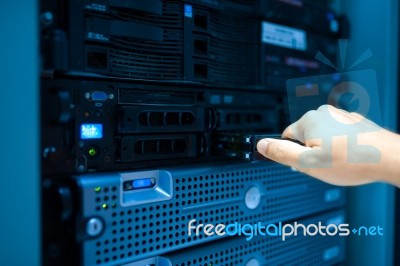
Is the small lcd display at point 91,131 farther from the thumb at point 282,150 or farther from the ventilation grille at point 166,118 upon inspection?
the thumb at point 282,150

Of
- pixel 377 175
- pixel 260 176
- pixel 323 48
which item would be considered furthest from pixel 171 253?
pixel 323 48

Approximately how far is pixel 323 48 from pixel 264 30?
231mm

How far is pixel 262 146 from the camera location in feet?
2.07

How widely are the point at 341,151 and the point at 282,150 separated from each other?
0.09m

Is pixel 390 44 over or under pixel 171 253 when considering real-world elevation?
over

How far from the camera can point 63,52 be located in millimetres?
512

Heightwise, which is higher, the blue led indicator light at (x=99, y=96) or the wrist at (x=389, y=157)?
the blue led indicator light at (x=99, y=96)

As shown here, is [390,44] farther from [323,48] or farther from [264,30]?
[264,30]

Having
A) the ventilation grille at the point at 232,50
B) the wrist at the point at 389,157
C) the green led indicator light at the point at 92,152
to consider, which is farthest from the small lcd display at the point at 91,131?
the wrist at the point at 389,157

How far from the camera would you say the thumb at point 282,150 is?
0.60m

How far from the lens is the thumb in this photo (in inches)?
23.4

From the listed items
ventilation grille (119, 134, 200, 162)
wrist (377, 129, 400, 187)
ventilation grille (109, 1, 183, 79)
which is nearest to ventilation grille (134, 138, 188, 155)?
ventilation grille (119, 134, 200, 162)
